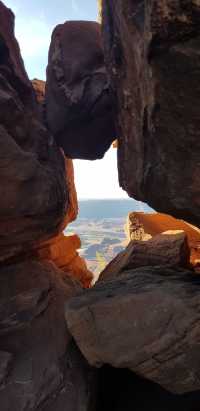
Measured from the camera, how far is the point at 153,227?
63.9 ft

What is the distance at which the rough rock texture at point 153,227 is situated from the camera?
17875mm

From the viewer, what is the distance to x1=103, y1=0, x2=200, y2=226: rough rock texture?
5.66 metres

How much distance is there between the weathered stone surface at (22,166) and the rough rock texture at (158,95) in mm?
2649

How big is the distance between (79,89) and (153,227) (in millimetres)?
10795

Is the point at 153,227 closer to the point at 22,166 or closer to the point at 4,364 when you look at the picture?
the point at 22,166

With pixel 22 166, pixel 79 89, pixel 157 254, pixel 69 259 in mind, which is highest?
pixel 79 89

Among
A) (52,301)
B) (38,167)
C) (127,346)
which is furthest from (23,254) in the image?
(127,346)

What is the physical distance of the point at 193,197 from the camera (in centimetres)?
740

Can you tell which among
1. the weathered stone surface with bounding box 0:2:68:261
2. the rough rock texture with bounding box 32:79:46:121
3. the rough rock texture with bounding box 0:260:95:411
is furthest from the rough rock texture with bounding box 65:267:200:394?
the rough rock texture with bounding box 32:79:46:121

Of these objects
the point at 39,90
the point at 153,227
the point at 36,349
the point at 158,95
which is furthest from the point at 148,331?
the point at 153,227

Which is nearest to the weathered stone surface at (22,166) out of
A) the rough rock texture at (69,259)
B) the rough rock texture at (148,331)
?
the rough rock texture at (148,331)

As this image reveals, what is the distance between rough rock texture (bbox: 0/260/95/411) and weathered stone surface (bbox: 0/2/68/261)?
47.3 inches

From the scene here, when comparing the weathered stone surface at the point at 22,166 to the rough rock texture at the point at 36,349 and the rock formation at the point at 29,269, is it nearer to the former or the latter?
the rock formation at the point at 29,269

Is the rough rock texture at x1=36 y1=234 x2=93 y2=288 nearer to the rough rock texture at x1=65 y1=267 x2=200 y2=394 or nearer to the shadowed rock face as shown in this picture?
the shadowed rock face
